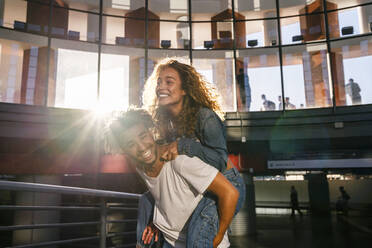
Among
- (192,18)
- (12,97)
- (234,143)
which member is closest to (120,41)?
(192,18)

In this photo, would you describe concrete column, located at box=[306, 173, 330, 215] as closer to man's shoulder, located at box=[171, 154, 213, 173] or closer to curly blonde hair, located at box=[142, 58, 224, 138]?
curly blonde hair, located at box=[142, 58, 224, 138]

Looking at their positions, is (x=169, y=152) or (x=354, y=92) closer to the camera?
(x=169, y=152)

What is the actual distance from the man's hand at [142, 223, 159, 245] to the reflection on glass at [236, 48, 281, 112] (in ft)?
35.8

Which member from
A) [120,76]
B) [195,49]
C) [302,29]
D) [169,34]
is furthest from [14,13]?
[302,29]

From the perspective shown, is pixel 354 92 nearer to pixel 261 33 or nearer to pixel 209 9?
pixel 261 33

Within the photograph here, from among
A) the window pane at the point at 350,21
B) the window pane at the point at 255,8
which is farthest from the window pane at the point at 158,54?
the window pane at the point at 350,21

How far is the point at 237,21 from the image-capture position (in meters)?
14.4

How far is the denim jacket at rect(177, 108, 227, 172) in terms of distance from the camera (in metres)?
1.43

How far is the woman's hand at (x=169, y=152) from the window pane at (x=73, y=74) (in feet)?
34.1

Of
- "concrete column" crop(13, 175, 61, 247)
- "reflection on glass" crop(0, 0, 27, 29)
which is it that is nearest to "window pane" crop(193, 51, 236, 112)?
"reflection on glass" crop(0, 0, 27, 29)

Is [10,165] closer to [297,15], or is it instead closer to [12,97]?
[12,97]

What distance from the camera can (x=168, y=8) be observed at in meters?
14.5

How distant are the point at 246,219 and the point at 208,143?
11.6 m

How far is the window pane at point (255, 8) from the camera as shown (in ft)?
47.2
